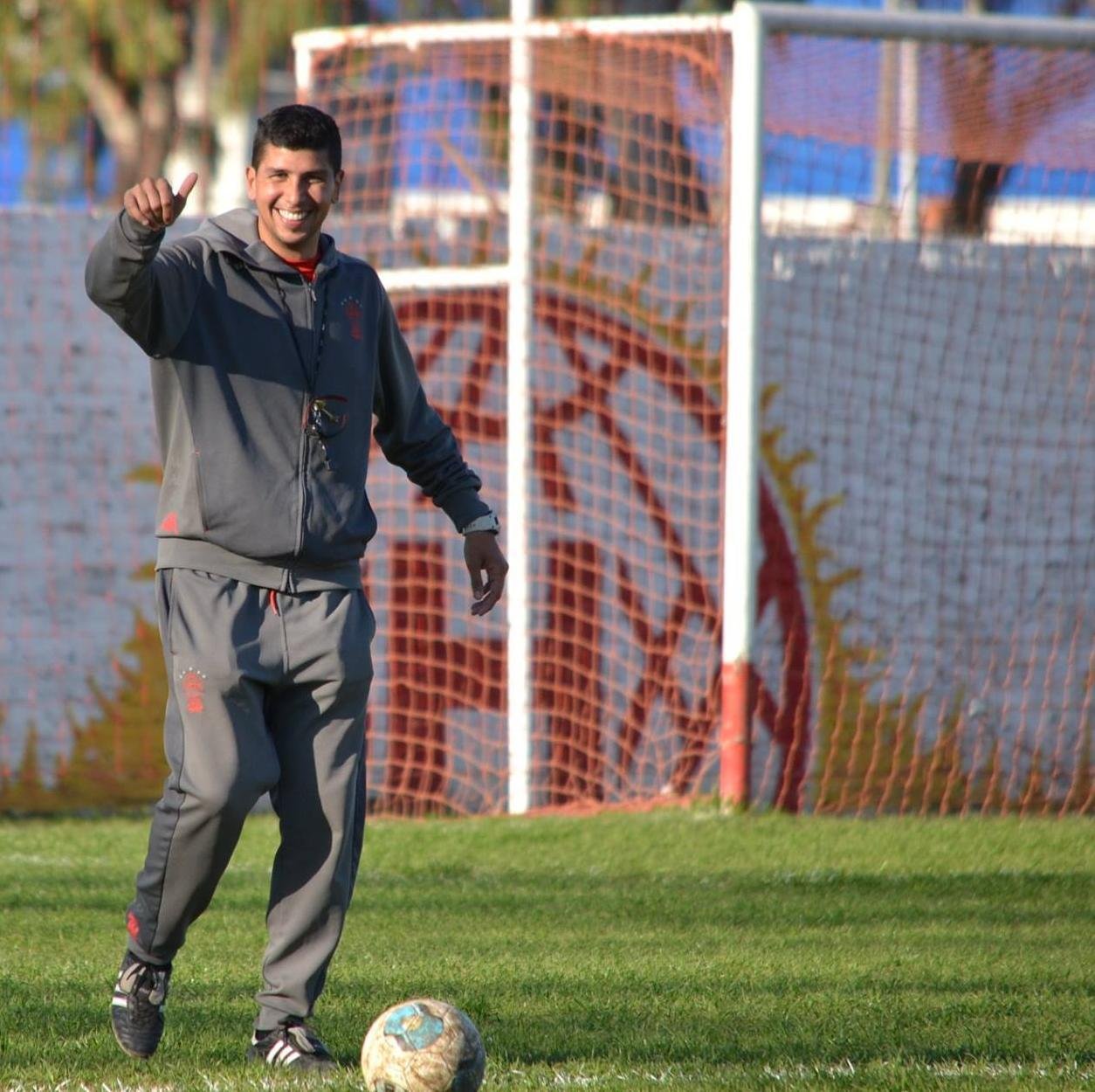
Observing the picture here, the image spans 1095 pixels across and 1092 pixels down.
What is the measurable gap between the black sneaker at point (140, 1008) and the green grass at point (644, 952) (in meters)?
0.07

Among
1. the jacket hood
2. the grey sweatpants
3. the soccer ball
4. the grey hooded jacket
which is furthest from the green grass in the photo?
the jacket hood

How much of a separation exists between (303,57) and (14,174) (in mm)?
2504

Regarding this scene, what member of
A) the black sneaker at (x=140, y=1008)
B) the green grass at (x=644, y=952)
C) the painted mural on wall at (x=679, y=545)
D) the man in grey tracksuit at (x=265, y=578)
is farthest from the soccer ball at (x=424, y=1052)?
the painted mural on wall at (x=679, y=545)

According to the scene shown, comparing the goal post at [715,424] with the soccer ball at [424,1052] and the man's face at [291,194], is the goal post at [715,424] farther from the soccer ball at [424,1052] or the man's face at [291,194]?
the soccer ball at [424,1052]

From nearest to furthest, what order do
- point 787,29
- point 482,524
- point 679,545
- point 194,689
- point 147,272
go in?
point 147,272 < point 194,689 < point 482,524 < point 787,29 < point 679,545

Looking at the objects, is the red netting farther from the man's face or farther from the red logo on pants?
the red logo on pants

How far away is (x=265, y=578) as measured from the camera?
4.36 m

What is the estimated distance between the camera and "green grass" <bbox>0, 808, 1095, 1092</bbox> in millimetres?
4453

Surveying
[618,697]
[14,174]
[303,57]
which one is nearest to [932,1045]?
[618,697]

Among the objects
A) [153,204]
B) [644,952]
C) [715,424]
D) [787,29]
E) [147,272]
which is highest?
[787,29]

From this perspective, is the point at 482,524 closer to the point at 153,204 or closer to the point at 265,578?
the point at 265,578

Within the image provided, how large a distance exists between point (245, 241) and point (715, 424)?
5374 mm

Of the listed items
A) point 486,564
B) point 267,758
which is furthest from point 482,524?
point 267,758

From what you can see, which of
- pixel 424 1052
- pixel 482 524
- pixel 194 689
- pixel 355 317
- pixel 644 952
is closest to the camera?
pixel 424 1052
